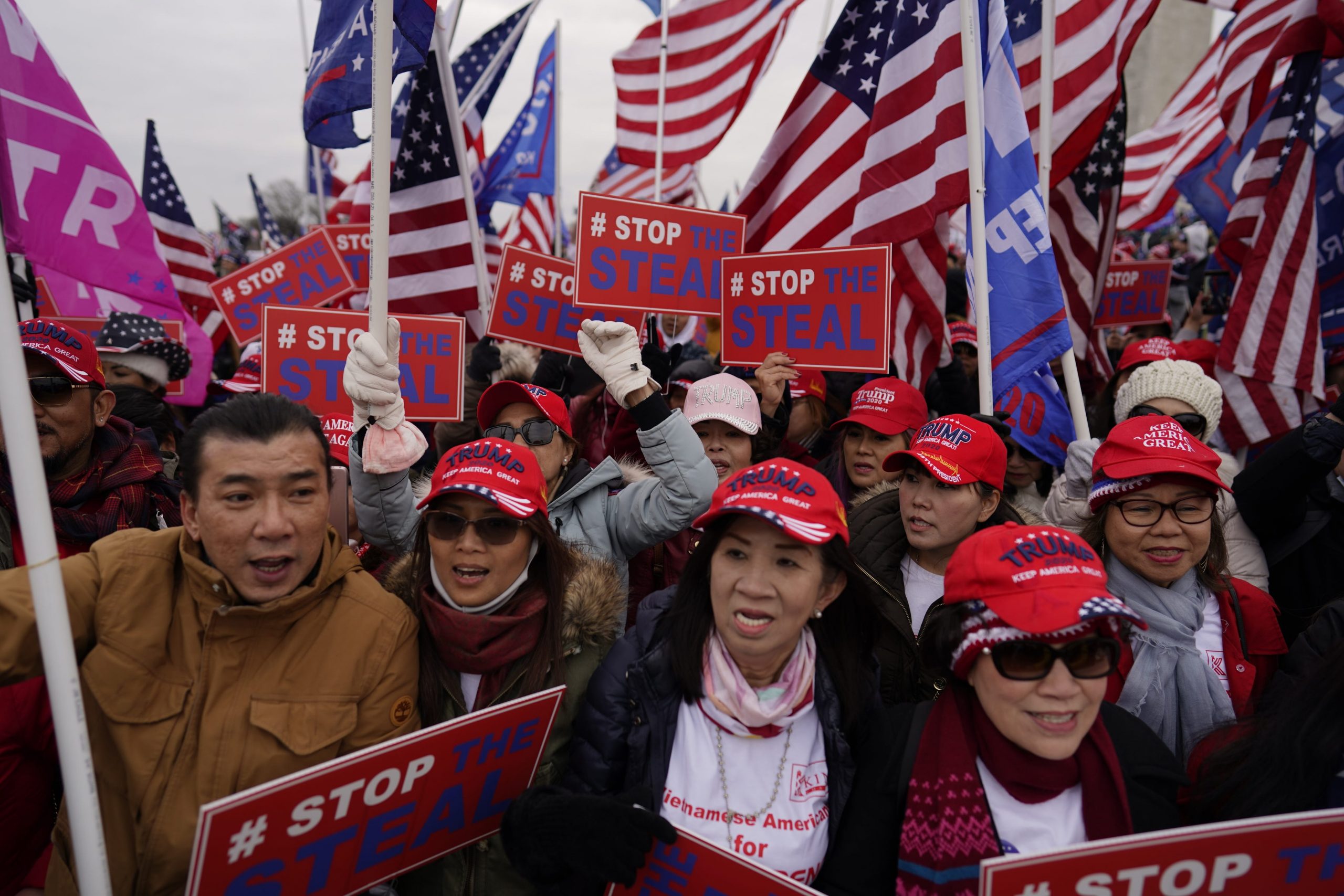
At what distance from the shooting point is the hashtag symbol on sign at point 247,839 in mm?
1856

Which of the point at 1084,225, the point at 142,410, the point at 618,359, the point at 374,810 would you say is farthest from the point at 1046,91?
the point at 142,410

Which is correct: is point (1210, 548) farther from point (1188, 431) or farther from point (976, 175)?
point (976, 175)

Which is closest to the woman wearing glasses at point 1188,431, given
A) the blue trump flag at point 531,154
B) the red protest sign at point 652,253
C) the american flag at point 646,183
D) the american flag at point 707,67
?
the red protest sign at point 652,253

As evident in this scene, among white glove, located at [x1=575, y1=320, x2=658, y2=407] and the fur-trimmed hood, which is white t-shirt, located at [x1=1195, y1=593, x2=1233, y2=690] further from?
white glove, located at [x1=575, y1=320, x2=658, y2=407]

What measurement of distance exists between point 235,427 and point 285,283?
A: 618 cm

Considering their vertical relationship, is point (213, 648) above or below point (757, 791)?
above

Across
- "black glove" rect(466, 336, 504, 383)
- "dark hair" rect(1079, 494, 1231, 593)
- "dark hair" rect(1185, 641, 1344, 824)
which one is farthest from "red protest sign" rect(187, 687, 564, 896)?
"black glove" rect(466, 336, 504, 383)

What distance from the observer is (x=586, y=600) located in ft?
8.66

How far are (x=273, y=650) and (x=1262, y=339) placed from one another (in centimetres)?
608

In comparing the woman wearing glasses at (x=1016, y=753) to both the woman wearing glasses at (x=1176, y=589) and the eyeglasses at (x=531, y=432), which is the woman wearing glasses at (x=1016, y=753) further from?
the eyeglasses at (x=531, y=432)

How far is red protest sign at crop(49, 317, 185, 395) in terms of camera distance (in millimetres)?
6094

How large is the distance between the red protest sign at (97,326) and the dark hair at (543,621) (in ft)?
13.0

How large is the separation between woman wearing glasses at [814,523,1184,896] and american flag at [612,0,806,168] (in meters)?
6.81

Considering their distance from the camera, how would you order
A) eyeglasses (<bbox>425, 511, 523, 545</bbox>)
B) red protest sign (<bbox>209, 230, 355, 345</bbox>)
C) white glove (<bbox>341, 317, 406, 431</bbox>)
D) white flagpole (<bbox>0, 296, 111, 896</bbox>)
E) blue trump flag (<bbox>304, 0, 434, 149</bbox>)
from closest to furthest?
white flagpole (<bbox>0, 296, 111, 896</bbox>)
eyeglasses (<bbox>425, 511, 523, 545</bbox>)
white glove (<bbox>341, 317, 406, 431</bbox>)
blue trump flag (<bbox>304, 0, 434, 149</bbox>)
red protest sign (<bbox>209, 230, 355, 345</bbox>)
